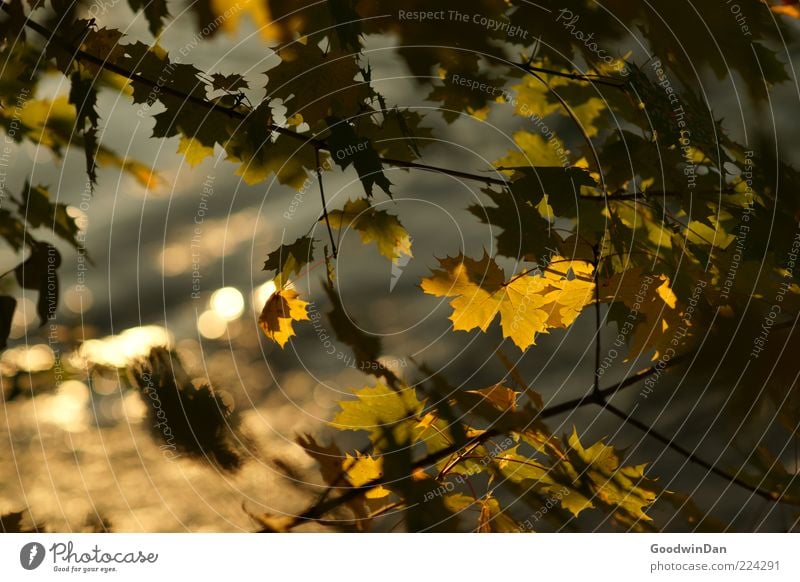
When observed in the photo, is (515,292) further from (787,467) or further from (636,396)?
(787,467)

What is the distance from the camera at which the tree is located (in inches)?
26.2

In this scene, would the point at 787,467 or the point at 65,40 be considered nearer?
the point at 65,40

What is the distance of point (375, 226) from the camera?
28.2 inches

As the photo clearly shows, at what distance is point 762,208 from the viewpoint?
73 centimetres

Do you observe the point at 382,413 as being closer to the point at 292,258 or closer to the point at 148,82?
the point at 292,258

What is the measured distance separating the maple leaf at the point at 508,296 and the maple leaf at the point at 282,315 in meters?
0.14

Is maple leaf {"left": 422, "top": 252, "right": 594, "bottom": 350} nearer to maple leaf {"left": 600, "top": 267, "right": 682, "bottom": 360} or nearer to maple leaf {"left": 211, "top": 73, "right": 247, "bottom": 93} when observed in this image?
maple leaf {"left": 600, "top": 267, "right": 682, "bottom": 360}

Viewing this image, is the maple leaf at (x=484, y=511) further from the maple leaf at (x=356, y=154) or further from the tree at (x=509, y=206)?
the maple leaf at (x=356, y=154)
